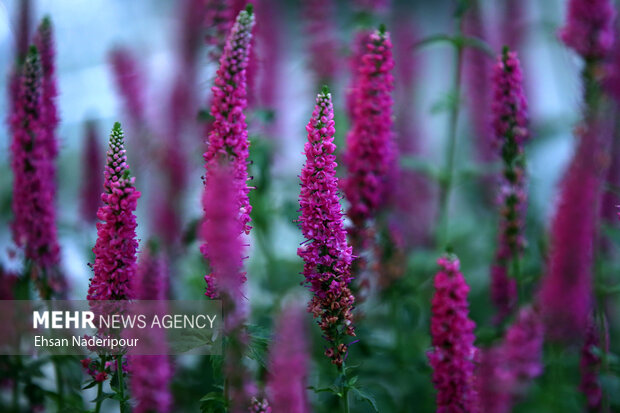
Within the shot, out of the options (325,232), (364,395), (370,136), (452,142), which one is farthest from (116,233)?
(452,142)

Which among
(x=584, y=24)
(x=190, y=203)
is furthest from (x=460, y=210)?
(x=584, y=24)

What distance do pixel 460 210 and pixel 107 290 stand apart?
4.31 meters

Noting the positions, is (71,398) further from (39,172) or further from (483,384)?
(483,384)

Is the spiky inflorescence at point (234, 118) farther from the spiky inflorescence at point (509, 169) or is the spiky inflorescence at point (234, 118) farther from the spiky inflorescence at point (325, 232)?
the spiky inflorescence at point (509, 169)

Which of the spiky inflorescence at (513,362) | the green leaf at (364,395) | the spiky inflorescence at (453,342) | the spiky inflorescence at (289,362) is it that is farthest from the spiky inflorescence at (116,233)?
the spiky inflorescence at (513,362)

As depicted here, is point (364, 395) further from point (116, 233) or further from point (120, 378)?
point (116, 233)

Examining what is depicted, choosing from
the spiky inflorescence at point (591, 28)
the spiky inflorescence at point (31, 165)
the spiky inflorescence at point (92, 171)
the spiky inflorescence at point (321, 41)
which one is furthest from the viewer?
the spiky inflorescence at point (321, 41)

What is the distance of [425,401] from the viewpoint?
272 cm

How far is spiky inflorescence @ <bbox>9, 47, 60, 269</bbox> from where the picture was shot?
1909 millimetres

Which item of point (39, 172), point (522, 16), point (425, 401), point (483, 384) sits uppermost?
point (522, 16)

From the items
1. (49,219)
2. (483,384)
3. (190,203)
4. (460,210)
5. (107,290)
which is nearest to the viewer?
(107,290)

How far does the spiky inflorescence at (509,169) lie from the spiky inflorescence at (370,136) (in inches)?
15.2

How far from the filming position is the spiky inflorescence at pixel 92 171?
125 inches

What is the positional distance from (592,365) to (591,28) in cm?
141
